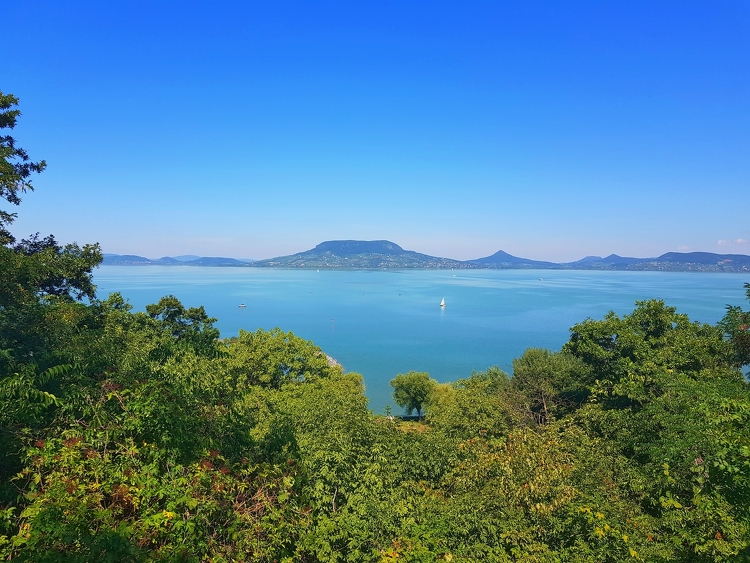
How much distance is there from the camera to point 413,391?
31.6 m

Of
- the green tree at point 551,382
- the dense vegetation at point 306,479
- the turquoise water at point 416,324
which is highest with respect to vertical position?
the dense vegetation at point 306,479

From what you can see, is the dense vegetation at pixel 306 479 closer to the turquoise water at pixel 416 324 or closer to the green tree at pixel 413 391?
the green tree at pixel 413 391

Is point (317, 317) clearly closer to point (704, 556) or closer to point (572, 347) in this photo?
point (572, 347)

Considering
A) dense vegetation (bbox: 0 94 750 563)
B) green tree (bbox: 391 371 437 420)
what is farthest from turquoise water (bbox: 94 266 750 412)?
dense vegetation (bbox: 0 94 750 563)

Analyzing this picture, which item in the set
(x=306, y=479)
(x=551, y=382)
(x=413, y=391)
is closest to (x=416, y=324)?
(x=413, y=391)

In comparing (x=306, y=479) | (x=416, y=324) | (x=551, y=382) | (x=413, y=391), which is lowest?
(x=416, y=324)

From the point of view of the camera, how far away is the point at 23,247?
1928 centimetres

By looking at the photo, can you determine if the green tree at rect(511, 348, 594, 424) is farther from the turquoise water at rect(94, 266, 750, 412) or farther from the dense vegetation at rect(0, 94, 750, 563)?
the turquoise water at rect(94, 266, 750, 412)

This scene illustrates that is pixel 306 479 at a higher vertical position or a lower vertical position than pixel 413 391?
higher

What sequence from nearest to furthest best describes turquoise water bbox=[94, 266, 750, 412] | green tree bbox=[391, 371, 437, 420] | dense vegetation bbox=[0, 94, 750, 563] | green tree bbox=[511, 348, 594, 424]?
dense vegetation bbox=[0, 94, 750, 563] < green tree bbox=[511, 348, 594, 424] < green tree bbox=[391, 371, 437, 420] < turquoise water bbox=[94, 266, 750, 412]

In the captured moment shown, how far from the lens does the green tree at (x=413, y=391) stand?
31.5m

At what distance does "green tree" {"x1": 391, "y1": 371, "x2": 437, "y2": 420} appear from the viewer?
31.5 metres

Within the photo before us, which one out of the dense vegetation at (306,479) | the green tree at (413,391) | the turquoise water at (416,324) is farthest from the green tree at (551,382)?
the turquoise water at (416,324)

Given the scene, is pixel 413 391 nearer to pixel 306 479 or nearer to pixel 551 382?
pixel 551 382
